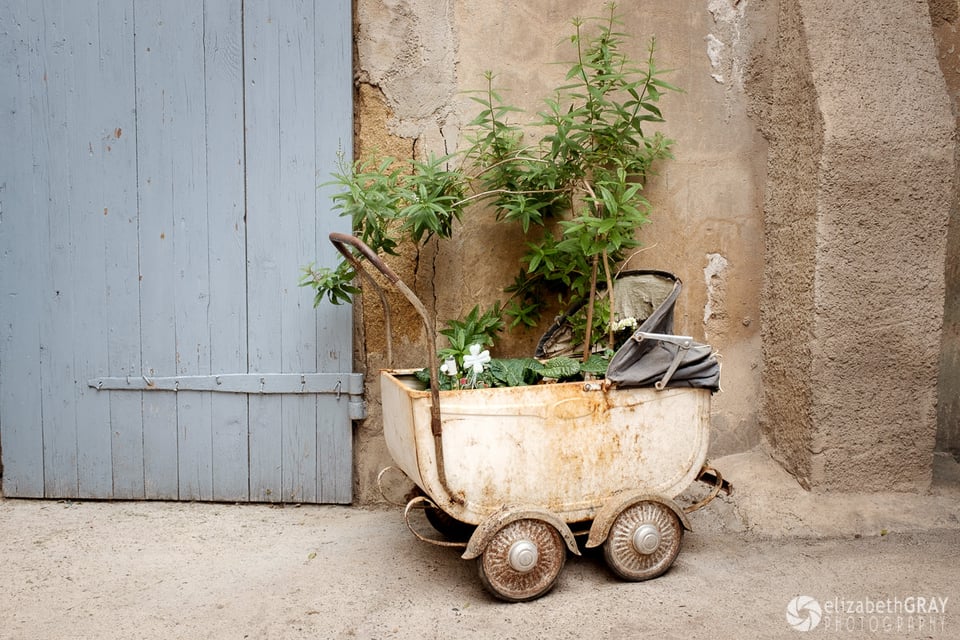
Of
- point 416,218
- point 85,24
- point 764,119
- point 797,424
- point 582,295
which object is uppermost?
point 85,24

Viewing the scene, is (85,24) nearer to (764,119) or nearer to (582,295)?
(582,295)

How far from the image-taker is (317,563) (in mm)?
2920

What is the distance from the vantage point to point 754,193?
3.50m

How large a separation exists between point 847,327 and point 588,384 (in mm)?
1264

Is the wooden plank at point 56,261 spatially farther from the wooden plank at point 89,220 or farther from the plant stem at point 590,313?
the plant stem at point 590,313

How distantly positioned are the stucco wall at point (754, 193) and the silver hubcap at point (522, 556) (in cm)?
112

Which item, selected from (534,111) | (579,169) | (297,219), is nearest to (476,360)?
(579,169)

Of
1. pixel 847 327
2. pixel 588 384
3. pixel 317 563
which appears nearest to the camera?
pixel 588 384

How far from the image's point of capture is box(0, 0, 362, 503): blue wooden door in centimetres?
330

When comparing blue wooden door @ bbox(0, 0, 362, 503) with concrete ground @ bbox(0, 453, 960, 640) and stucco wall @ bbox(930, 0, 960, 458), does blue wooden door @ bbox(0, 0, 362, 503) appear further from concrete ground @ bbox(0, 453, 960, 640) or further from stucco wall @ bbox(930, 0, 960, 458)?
stucco wall @ bbox(930, 0, 960, 458)

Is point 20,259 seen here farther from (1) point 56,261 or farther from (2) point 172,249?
(2) point 172,249

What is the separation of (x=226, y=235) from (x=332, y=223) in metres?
0.48

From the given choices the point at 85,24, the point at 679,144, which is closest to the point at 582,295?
the point at 679,144

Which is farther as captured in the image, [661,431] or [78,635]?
[661,431]
